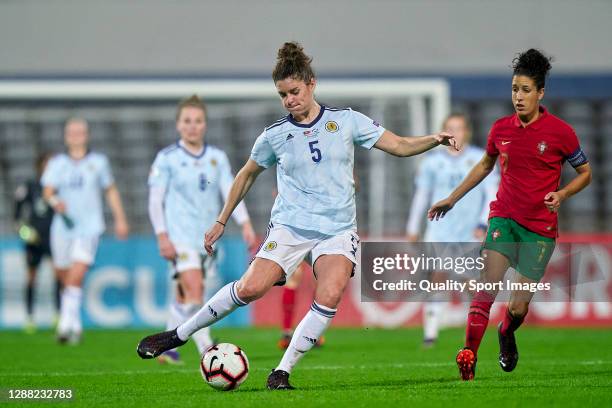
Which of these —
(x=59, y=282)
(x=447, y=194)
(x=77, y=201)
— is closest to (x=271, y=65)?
(x=59, y=282)

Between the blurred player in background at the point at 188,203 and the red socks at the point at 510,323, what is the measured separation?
2.86 m

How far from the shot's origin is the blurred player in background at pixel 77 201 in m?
13.7

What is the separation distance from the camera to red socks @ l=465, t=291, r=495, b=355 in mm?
8320

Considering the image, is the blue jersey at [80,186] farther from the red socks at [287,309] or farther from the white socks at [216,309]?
the white socks at [216,309]

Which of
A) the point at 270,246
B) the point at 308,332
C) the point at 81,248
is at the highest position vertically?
the point at 270,246

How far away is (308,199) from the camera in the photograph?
7.87 meters

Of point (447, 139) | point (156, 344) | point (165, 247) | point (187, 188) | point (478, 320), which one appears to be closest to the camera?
point (447, 139)

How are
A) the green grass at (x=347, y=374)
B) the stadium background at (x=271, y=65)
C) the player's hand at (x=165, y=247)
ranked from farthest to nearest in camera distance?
the stadium background at (x=271, y=65) → the player's hand at (x=165, y=247) → the green grass at (x=347, y=374)

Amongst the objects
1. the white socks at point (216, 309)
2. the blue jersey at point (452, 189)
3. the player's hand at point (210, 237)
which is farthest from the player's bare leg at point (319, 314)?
the blue jersey at point (452, 189)

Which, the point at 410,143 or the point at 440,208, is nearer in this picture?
the point at 410,143

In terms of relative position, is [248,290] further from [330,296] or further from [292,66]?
[292,66]

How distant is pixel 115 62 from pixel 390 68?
16.0ft

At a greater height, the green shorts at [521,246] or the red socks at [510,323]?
the green shorts at [521,246]

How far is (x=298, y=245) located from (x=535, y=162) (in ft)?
5.90
